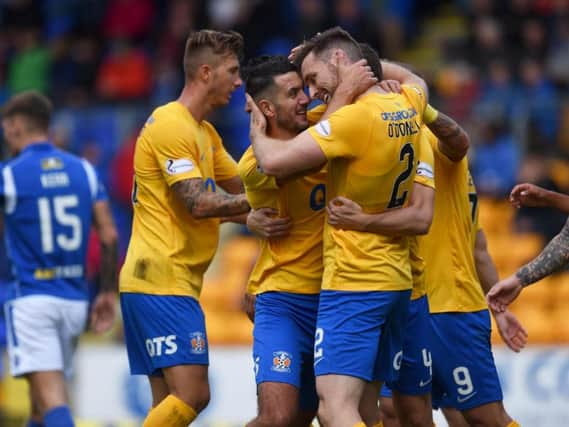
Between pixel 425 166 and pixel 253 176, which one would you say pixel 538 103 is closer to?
pixel 425 166

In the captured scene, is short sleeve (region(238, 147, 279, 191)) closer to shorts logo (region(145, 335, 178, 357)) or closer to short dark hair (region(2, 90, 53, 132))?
shorts logo (region(145, 335, 178, 357))

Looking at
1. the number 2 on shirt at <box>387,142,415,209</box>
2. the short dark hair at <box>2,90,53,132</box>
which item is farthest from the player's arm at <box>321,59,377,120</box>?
the short dark hair at <box>2,90,53,132</box>

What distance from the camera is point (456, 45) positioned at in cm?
1702

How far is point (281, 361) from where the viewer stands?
24.8ft

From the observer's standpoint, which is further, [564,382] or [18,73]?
[18,73]

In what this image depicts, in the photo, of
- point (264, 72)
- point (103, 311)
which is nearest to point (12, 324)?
point (103, 311)

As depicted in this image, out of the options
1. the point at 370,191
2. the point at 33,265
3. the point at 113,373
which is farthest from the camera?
the point at 113,373

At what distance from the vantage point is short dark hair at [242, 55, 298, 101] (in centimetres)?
770

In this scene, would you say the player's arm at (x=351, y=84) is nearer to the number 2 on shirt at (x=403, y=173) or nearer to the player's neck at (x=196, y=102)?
the number 2 on shirt at (x=403, y=173)

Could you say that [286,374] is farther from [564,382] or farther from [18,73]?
[18,73]

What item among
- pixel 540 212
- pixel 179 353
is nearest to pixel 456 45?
pixel 540 212

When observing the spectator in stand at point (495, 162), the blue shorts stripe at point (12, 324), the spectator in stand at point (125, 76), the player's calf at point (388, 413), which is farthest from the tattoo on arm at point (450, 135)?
the spectator in stand at point (125, 76)

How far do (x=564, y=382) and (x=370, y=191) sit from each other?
5.60 m

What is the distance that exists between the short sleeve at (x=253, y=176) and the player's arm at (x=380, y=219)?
42cm
